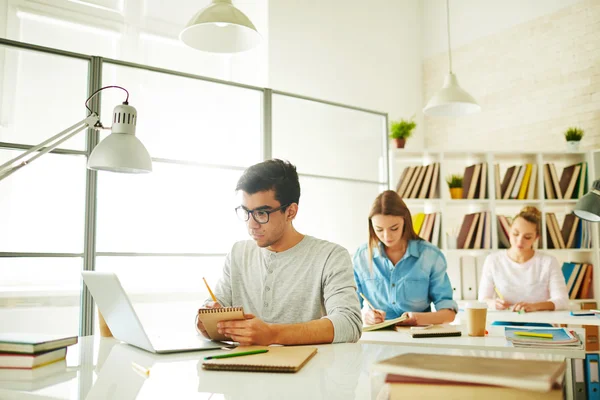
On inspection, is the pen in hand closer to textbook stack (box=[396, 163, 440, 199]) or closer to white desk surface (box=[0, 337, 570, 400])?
white desk surface (box=[0, 337, 570, 400])

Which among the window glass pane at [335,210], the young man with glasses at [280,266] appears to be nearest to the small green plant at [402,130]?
the window glass pane at [335,210]

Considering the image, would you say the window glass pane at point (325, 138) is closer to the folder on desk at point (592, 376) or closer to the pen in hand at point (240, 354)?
the folder on desk at point (592, 376)

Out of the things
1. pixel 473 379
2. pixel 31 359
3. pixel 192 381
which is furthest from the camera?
pixel 31 359

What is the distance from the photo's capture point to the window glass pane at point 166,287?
15.2 ft

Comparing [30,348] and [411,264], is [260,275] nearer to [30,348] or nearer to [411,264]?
[30,348]

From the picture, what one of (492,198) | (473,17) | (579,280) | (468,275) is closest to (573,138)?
(492,198)

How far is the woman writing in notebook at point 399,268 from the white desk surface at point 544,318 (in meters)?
0.38

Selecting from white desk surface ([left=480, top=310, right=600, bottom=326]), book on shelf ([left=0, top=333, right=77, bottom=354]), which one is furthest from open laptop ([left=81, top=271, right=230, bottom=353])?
white desk surface ([left=480, top=310, right=600, bottom=326])

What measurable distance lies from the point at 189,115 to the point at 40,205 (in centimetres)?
159

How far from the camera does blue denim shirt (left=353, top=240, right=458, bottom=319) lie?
8.71ft

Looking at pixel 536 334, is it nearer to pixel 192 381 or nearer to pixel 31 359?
pixel 192 381

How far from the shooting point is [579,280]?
4.29 meters

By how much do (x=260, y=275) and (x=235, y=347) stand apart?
1.59ft

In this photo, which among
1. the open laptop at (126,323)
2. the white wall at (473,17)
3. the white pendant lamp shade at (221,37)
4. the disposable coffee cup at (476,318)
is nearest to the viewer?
the open laptop at (126,323)
